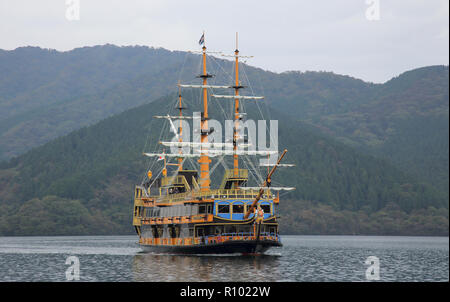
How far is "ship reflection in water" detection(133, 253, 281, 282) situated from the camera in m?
65.6

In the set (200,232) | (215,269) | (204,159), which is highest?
(204,159)

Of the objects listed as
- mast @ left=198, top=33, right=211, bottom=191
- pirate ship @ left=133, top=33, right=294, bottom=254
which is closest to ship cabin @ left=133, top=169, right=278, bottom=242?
pirate ship @ left=133, top=33, right=294, bottom=254

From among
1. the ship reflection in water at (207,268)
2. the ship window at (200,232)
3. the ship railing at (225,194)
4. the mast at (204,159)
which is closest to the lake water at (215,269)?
the ship reflection in water at (207,268)

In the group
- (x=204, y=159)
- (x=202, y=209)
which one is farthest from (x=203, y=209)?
(x=204, y=159)

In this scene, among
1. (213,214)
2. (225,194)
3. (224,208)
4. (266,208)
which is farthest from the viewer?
(266,208)

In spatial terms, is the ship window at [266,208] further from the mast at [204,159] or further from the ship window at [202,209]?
the mast at [204,159]

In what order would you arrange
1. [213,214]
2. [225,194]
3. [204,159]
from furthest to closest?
[204,159]
[225,194]
[213,214]

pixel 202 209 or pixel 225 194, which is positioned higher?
pixel 225 194

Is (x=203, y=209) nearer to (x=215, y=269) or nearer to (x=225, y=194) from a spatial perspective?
(x=225, y=194)

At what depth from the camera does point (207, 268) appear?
73.2 metres

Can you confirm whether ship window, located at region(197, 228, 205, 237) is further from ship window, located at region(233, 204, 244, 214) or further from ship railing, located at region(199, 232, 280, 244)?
ship window, located at region(233, 204, 244, 214)
